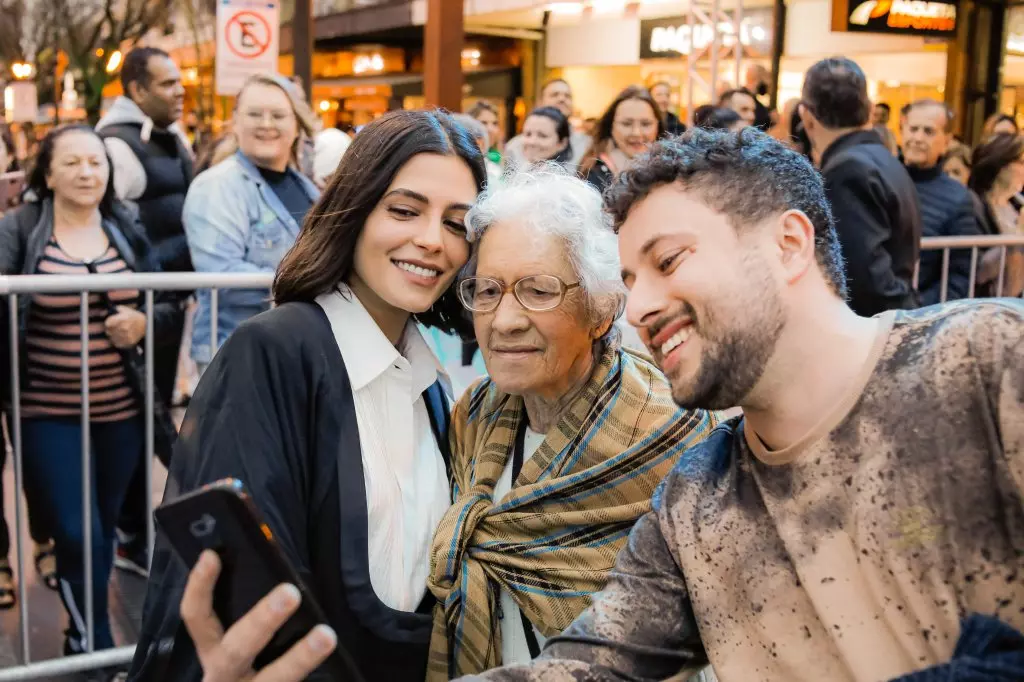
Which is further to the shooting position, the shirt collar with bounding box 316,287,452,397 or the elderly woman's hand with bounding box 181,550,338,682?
the shirt collar with bounding box 316,287,452,397

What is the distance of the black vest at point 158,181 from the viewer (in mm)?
5363

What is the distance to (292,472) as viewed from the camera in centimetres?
188

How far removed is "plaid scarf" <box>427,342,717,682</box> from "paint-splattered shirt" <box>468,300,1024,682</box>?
0.39 metres

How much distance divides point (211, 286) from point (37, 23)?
1317 inches

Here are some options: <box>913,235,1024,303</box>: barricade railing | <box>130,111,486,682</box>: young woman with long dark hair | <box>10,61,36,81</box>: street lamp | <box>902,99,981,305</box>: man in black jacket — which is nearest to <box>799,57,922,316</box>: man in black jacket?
<box>913,235,1024,303</box>: barricade railing

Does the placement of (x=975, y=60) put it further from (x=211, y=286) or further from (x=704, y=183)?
(x=704, y=183)

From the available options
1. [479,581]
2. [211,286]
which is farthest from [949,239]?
[479,581]

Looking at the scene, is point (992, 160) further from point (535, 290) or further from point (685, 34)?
point (685, 34)

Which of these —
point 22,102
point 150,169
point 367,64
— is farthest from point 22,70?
point 150,169

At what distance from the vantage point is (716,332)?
5.21ft

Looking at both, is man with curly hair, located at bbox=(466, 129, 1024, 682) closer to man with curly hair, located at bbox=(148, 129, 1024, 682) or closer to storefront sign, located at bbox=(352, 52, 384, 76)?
man with curly hair, located at bbox=(148, 129, 1024, 682)

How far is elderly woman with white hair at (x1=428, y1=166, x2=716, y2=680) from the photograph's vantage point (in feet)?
6.91

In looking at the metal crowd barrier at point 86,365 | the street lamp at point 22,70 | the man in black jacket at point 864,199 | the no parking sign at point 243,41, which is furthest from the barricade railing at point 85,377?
the street lamp at point 22,70

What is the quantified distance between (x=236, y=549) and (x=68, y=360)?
2.78 metres
